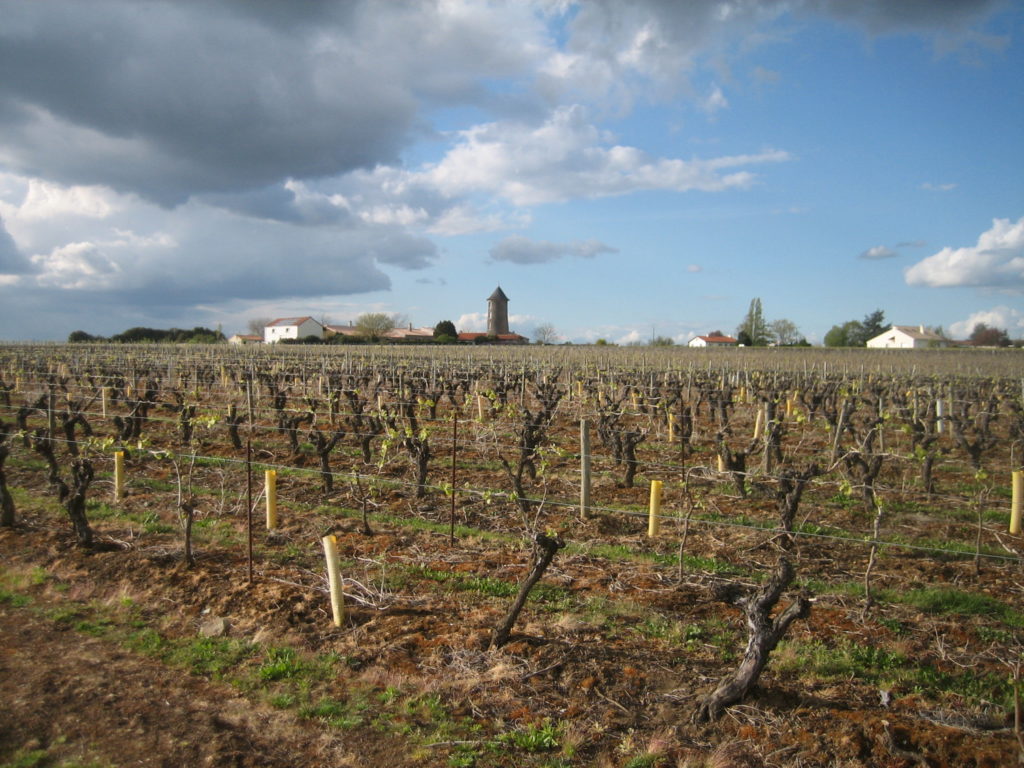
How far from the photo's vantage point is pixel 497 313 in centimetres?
9288

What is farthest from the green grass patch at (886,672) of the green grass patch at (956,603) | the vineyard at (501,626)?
the green grass patch at (956,603)

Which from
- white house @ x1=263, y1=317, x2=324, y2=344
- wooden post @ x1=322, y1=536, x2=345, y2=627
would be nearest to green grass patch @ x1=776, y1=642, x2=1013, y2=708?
wooden post @ x1=322, y1=536, x2=345, y2=627

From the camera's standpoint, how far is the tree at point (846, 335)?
77.6 meters

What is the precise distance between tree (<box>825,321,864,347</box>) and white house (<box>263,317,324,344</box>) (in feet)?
205

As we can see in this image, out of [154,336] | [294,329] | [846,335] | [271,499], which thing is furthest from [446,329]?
[271,499]

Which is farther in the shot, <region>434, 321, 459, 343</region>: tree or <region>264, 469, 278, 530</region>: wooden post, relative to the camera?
<region>434, 321, 459, 343</region>: tree

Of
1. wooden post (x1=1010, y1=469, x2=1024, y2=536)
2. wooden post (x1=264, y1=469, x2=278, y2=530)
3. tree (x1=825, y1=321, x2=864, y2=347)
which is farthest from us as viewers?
tree (x1=825, y1=321, x2=864, y2=347)

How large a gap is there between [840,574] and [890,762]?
3.01 meters

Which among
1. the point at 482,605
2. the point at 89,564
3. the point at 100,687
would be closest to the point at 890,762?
the point at 482,605

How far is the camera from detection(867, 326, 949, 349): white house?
223 feet

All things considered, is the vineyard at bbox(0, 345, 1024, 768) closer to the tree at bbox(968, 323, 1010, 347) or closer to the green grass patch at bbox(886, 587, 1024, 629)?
the green grass patch at bbox(886, 587, 1024, 629)

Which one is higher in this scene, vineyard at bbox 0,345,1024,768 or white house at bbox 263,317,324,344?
white house at bbox 263,317,324,344

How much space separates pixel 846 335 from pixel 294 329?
6858 cm

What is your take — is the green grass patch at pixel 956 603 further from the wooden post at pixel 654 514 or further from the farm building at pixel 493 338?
the farm building at pixel 493 338
